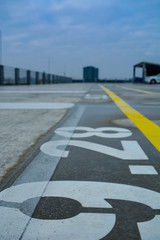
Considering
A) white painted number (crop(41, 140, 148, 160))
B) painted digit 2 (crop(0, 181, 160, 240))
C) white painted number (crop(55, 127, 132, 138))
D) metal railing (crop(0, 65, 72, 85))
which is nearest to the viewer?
painted digit 2 (crop(0, 181, 160, 240))

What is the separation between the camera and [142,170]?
7.99 ft

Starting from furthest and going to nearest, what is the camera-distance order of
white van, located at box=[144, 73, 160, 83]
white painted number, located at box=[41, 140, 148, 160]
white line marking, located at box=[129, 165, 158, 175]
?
white van, located at box=[144, 73, 160, 83] < white painted number, located at box=[41, 140, 148, 160] < white line marking, located at box=[129, 165, 158, 175]

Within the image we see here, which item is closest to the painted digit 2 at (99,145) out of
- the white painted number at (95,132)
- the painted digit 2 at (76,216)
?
the white painted number at (95,132)

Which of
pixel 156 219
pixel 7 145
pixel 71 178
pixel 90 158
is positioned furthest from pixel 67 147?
pixel 156 219

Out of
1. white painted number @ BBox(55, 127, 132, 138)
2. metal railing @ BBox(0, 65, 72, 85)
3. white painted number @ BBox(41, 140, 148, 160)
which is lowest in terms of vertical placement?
white painted number @ BBox(41, 140, 148, 160)

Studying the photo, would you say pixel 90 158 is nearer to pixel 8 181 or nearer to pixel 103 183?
pixel 103 183

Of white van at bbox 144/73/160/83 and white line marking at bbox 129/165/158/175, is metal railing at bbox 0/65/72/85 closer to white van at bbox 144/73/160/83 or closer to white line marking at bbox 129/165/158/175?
white van at bbox 144/73/160/83

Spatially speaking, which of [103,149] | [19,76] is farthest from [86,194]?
[19,76]

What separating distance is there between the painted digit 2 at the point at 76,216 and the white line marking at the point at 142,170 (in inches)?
14.1

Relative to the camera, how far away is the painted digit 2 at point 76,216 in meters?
1.44

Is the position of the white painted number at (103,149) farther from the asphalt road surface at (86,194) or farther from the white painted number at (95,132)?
the white painted number at (95,132)

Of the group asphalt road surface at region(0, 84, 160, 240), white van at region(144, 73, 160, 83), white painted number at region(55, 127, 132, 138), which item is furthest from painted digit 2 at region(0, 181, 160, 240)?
white van at region(144, 73, 160, 83)

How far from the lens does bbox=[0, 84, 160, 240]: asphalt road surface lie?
1.48m

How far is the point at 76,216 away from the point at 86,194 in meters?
0.31
